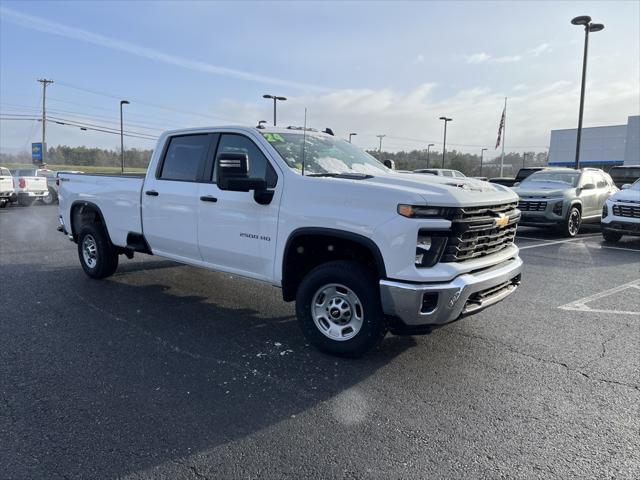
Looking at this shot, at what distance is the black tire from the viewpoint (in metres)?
12.3

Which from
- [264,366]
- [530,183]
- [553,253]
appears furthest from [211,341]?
[530,183]

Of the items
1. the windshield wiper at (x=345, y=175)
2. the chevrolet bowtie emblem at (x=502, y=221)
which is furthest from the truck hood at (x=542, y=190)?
the windshield wiper at (x=345, y=175)

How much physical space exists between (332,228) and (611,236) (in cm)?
1023

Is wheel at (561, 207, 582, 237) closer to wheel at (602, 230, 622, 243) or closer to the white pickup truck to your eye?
wheel at (602, 230, 622, 243)

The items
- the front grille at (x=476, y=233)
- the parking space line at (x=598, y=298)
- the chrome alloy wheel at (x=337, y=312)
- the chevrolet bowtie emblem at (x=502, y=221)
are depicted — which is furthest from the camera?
the parking space line at (x=598, y=298)

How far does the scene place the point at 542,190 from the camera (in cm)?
1257

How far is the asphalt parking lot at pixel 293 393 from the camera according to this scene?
2.77m

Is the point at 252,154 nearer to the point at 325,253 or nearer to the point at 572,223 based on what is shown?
the point at 325,253

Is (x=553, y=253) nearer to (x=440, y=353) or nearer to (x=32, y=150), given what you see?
(x=440, y=353)

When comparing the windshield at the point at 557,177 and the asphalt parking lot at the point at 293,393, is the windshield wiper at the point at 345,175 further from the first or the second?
the windshield at the point at 557,177

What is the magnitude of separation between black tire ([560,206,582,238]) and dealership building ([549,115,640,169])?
128 feet

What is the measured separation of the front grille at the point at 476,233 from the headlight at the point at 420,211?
133 mm

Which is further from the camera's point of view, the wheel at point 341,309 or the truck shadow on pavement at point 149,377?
the wheel at point 341,309

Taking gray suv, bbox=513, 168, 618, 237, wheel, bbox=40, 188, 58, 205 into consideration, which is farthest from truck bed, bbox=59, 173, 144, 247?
wheel, bbox=40, 188, 58, 205
